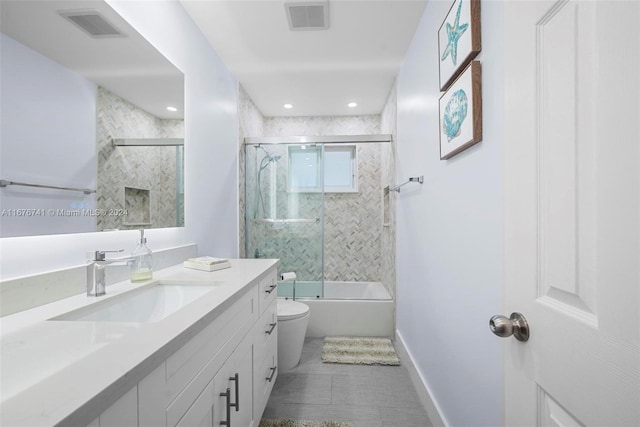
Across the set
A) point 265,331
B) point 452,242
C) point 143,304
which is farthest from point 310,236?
point 143,304

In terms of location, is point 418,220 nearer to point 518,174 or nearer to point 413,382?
point 413,382

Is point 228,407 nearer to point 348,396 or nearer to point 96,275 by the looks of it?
point 96,275

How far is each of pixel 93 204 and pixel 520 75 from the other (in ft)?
4.85

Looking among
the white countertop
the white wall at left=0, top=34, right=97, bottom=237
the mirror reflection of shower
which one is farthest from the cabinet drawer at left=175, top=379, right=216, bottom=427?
the mirror reflection of shower

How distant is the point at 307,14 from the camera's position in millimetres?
1833

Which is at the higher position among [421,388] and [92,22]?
[92,22]

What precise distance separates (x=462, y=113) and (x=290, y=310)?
181cm

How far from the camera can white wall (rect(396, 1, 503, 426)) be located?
39.9 inches

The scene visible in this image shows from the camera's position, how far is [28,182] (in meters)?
0.94

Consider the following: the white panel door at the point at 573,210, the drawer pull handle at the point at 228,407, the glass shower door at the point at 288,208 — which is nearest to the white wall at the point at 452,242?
the white panel door at the point at 573,210

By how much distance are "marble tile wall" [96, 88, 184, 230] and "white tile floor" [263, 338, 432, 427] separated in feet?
4.38

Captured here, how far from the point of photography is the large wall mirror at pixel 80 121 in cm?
91

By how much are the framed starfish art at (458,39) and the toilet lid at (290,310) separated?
5.80 feet

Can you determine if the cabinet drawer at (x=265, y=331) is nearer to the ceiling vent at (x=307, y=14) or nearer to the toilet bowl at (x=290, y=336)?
the toilet bowl at (x=290, y=336)
